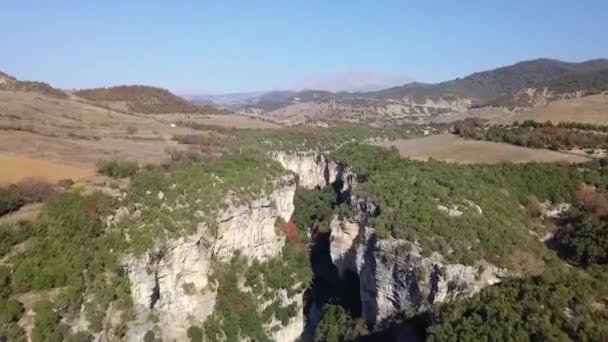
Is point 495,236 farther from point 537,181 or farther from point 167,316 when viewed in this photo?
point 167,316

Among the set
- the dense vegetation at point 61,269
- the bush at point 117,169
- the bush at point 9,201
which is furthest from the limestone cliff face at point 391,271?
the bush at point 9,201

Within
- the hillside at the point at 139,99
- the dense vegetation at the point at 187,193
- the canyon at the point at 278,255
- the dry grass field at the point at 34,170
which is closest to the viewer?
the canyon at the point at 278,255

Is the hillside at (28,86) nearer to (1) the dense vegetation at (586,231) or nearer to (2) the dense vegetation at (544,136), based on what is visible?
(2) the dense vegetation at (544,136)

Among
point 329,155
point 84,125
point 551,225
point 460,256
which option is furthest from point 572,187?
point 84,125

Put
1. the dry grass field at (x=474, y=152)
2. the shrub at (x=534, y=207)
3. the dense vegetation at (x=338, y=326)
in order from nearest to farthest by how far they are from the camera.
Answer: the dense vegetation at (x=338, y=326) < the shrub at (x=534, y=207) < the dry grass field at (x=474, y=152)

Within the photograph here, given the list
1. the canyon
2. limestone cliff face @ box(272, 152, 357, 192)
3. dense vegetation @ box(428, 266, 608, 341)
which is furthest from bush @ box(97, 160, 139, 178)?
dense vegetation @ box(428, 266, 608, 341)

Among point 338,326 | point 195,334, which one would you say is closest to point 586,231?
point 338,326
